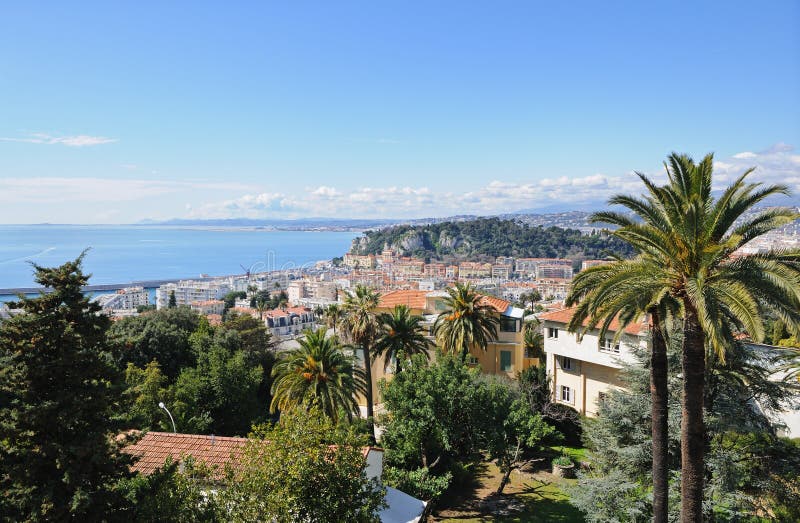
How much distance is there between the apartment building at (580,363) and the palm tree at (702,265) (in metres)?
15.0

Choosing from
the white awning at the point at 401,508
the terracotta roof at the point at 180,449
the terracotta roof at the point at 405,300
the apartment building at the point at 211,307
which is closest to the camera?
the terracotta roof at the point at 180,449

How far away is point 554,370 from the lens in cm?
2864

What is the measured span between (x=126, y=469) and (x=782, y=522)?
15.6 m

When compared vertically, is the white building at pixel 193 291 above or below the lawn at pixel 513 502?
below

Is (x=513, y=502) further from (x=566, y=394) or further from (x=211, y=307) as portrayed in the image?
(x=211, y=307)

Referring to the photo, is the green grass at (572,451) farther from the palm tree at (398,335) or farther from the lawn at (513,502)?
the palm tree at (398,335)

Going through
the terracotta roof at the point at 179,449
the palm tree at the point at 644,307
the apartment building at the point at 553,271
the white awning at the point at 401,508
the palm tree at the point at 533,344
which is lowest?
the apartment building at the point at 553,271

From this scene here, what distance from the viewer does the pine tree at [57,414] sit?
9.45 metres

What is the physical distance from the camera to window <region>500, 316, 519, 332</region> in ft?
103

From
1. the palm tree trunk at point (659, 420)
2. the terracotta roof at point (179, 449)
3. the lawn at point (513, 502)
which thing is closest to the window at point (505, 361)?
the lawn at point (513, 502)

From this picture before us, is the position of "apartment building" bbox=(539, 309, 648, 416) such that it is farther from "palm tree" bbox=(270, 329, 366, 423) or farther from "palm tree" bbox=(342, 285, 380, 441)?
"palm tree" bbox=(270, 329, 366, 423)

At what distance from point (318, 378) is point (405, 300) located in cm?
1779

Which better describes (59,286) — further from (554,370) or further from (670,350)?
(554,370)

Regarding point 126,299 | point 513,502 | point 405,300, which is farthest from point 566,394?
point 126,299
